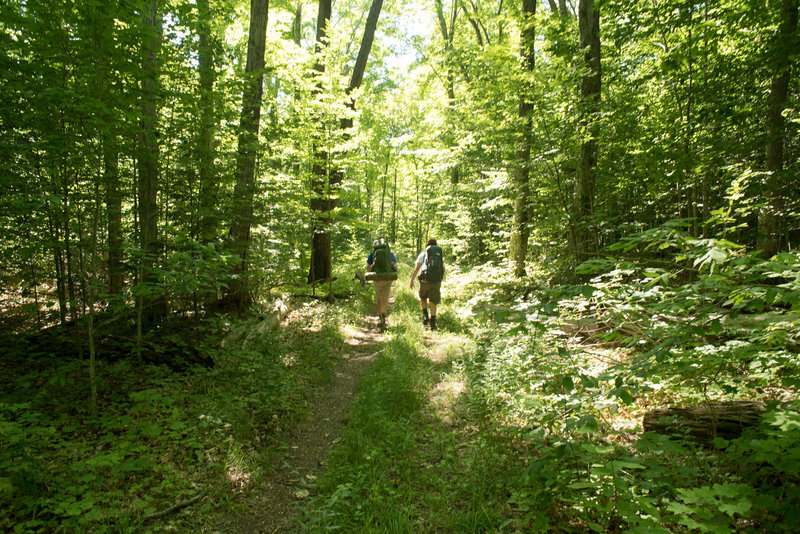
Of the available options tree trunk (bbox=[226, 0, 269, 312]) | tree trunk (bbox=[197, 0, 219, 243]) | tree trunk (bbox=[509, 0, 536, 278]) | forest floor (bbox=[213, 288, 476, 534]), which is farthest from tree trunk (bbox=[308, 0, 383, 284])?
tree trunk (bbox=[509, 0, 536, 278])

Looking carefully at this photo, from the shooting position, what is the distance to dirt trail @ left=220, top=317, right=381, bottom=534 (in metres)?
3.12

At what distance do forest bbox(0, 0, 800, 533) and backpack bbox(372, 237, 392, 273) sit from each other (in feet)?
4.79

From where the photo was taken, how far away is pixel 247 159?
679 cm

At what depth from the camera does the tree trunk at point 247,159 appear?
6.16 metres

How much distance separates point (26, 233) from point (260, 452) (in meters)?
3.73

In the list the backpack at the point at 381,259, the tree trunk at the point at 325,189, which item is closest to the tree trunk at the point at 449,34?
the tree trunk at the point at 325,189

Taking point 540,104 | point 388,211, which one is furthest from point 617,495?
point 388,211

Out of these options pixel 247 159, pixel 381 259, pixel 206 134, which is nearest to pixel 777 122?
pixel 381 259

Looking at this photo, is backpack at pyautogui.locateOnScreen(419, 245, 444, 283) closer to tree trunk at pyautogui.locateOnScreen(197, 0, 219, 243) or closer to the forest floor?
the forest floor

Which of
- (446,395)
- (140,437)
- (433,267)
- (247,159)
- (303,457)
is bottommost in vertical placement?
(303,457)

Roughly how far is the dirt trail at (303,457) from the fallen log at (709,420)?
313 centimetres

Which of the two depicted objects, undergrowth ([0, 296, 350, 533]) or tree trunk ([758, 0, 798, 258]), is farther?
tree trunk ([758, 0, 798, 258])

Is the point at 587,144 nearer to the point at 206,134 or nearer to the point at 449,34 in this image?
Answer: the point at 206,134

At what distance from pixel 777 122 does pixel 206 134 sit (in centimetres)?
870
